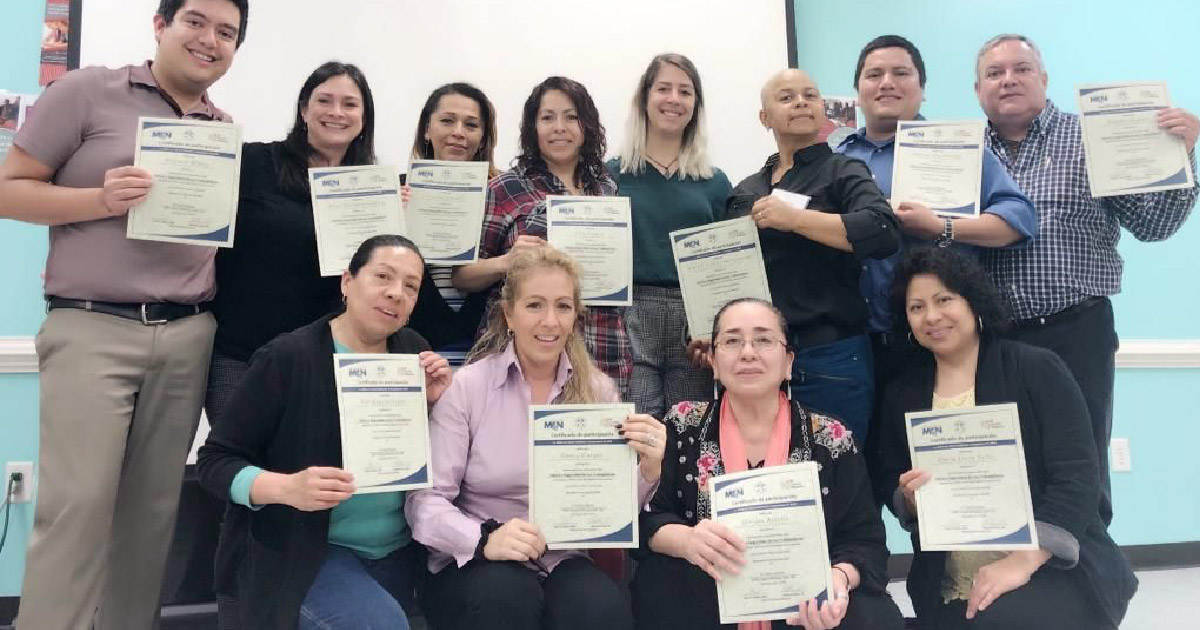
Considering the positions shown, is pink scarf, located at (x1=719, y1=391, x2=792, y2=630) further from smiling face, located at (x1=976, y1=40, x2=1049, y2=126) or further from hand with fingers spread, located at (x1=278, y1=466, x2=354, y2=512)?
smiling face, located at (x1=976, y1=40, x2=1049, y2=126)

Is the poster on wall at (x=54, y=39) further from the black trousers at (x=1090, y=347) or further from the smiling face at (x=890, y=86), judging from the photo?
the black trousers at (x=1090, y=347)

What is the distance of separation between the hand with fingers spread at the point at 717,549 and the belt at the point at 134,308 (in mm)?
1553

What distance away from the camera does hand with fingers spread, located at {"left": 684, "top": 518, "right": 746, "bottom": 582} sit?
5.72 ft

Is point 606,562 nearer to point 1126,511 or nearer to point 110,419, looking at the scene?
point 110,419

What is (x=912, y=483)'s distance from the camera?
2.00 meters

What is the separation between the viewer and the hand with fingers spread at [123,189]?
2.01 metres

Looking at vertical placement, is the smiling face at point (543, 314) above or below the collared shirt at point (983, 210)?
below

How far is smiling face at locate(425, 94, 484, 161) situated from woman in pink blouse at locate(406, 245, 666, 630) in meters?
0.73

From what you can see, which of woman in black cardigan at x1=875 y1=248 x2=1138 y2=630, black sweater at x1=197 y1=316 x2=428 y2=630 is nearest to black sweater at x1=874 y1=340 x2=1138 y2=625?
woman in black cardigan at x1=875 y1=248 x2=1138 y2=630

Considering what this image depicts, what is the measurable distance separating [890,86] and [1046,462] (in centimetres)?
130

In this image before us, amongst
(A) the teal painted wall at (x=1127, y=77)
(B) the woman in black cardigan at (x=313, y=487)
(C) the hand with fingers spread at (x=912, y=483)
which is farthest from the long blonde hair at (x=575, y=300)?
(A) the teal painted wall at (x=1127, y=77)

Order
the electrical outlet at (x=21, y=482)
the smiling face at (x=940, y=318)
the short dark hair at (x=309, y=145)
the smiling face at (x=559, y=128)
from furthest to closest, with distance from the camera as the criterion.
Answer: the electrical outlet at (x=21, y=482), the smiling face at (x=559, y=128), the short dark hair at (x=309, y=145), the smiling face at (x=940, y=318)

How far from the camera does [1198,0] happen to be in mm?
4418

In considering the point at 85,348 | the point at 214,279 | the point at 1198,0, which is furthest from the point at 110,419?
the point at 1198,0
